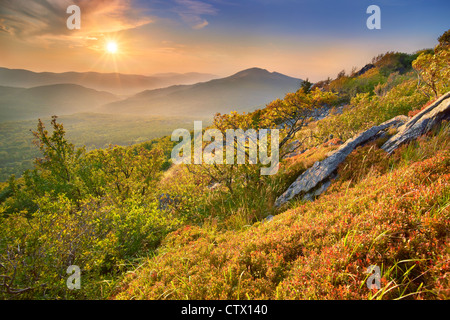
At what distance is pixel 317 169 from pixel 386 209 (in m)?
4.69

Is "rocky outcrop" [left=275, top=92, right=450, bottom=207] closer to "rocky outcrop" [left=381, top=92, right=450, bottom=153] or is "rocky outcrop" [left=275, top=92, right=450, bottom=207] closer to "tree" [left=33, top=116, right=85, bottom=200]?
"rocky outcrop" [left=381, top=92, right=450, bottom=153]

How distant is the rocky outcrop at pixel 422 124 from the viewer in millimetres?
6688

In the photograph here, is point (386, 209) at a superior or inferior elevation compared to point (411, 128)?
inferior

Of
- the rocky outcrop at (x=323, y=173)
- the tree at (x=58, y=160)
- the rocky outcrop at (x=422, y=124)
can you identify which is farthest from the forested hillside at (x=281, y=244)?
the tree at (x=58, y=160)

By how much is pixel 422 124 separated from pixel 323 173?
378 cm

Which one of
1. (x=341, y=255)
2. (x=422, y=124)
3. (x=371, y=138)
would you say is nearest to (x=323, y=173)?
(x=371, y=138)

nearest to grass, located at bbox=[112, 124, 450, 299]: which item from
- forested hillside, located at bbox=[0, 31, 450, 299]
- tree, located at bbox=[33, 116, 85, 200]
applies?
forested hillside, located at bbox=[0, 31, 450, 299]

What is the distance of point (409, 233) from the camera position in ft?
10.1

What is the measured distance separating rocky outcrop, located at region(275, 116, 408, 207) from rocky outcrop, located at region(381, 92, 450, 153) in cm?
115

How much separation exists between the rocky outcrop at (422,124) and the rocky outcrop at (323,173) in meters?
1.15
